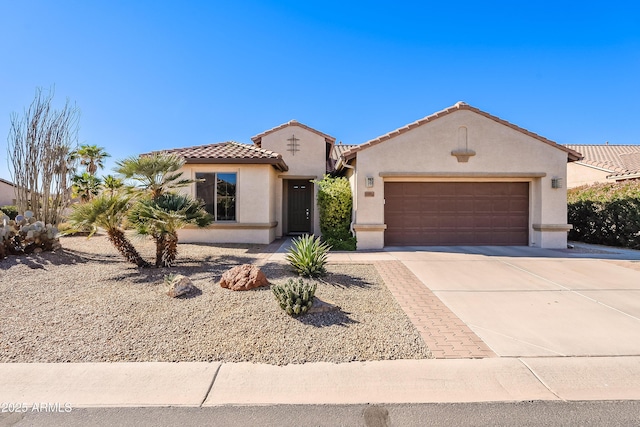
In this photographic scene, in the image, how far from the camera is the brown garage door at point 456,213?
38.4ft

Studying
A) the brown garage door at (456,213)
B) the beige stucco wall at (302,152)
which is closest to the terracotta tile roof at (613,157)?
the brown garage door at (456,213)

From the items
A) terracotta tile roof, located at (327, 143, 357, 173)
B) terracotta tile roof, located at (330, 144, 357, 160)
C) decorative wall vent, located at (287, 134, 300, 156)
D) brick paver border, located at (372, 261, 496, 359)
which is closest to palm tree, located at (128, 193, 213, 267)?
brick paver border, located at (372, 261, 496, 359)

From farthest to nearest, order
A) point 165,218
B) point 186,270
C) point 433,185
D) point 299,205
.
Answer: point 299,205 → point 433,185 → point 186,270 → point 165,218

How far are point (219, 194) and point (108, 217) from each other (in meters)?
4.91

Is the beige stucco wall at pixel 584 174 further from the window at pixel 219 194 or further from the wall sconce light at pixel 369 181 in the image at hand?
the window at pixel 219 194

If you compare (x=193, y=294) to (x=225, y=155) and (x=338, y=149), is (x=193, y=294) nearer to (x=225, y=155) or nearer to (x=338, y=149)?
(x=225, y=155)

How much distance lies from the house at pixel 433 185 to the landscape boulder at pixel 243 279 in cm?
556

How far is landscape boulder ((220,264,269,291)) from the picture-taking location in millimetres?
5914

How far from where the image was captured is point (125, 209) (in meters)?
7.69

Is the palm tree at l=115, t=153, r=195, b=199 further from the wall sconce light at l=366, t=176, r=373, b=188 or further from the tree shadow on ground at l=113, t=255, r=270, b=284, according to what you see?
the wall sconce light at l=366, t=176, r=373, b=188

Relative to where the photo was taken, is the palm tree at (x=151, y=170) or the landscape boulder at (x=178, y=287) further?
the palm tree at (x=151, y=170)

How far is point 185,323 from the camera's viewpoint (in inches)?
181

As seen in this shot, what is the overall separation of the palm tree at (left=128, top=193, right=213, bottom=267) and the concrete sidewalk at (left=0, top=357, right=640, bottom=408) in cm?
401

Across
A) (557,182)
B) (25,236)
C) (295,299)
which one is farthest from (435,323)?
(25,236)
